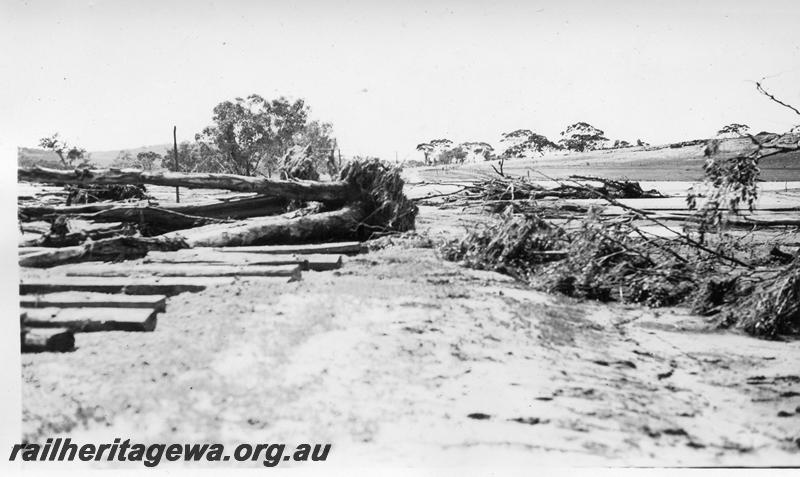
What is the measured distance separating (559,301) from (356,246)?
251cm

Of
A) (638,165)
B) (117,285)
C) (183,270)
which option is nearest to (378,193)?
(183,270)

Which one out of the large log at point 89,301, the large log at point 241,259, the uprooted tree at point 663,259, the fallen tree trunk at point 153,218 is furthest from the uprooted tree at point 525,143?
the large log at point 89,301

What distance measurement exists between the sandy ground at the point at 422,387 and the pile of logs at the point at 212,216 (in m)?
1.69

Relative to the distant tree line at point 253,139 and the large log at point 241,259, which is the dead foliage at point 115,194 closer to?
the distant tree line at point 253,139

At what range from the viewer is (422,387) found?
3.15 meters

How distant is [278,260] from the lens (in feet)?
17.5

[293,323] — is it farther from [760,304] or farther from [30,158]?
[760,304]

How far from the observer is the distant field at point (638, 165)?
8062 millimetres

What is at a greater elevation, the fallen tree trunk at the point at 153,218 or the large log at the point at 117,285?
the fallen tree trunk at the point at 153,218

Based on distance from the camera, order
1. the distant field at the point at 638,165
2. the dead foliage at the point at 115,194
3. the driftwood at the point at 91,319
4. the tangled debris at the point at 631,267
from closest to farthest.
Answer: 1. the driftwood at the point at 91,319
2. the tangled debris at the point at 631,267
3. the distant field at the point at 638,165
4. the dead foliage at the point at 115,194

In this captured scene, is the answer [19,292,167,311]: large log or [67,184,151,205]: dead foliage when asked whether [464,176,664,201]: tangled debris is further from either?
[67,184,151,205]: dead foliage

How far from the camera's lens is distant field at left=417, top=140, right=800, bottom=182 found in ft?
26.5

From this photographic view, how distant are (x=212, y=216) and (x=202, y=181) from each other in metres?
1.12

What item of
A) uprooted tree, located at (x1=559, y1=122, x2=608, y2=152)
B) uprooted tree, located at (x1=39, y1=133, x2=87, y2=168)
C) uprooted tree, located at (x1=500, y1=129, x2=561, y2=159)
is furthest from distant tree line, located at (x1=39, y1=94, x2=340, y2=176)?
uprooted tree, located at (x1=559, y1=122, x2=608, y2=152)
